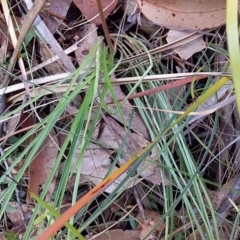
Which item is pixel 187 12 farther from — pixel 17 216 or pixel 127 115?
pixel 17 216

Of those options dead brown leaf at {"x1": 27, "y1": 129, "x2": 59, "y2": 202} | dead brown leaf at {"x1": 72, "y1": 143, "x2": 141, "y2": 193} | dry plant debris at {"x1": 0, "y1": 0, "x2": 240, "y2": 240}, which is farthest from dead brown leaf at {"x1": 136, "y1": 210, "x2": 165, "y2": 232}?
dead brown leaf at {"x1": 27, "y1": 129, "x2": 59, "y2": 202}

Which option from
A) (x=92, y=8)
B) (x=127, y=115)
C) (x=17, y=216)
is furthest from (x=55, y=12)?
(x=17, y=216)

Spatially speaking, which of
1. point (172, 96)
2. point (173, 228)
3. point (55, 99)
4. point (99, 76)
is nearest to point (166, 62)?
point (172, 96)

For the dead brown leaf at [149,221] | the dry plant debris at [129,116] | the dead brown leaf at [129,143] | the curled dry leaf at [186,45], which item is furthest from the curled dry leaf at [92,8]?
the dead brown leaf at [149,221]

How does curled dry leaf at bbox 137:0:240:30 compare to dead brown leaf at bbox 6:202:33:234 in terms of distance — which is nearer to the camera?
curled dry leaf at bbox 137:0:240:30

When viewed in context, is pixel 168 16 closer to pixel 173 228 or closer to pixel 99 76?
pixel 99 76

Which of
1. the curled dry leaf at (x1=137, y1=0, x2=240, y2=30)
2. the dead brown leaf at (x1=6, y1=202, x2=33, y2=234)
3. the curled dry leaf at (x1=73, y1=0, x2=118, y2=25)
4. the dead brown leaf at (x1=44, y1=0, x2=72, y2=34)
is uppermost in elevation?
the dead brown leaf at (x1=44, y1=0, x2=72, y2=34)

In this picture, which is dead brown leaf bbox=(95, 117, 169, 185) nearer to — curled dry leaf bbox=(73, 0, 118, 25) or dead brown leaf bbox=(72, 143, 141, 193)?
dead brown leaf bbox=(72, 143, 141, 193)

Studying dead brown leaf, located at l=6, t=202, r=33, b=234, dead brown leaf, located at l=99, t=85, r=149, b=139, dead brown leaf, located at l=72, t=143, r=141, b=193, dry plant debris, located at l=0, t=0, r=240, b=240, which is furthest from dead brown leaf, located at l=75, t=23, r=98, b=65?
dead brown leaf, located at l=6, t=202, r=33, b=234

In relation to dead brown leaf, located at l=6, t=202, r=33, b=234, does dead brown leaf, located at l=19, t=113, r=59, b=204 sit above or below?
above
